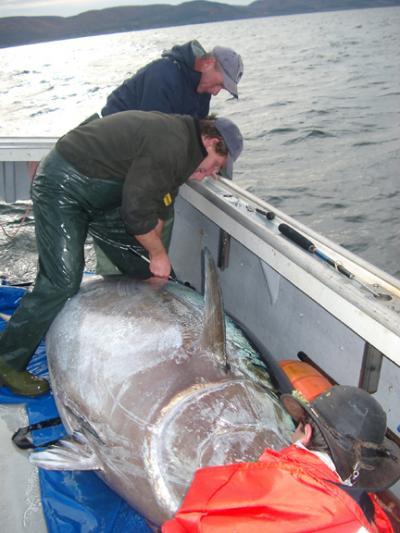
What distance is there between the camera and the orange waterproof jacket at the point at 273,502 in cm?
115

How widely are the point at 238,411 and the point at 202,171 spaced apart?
1.44 metres

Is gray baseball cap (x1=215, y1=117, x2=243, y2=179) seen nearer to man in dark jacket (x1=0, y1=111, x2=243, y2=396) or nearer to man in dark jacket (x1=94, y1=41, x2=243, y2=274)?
man in dark jacket (x1=0, y1=111, x2=243, y2=396)

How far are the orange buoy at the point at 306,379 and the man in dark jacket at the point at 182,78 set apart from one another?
1.84 metres

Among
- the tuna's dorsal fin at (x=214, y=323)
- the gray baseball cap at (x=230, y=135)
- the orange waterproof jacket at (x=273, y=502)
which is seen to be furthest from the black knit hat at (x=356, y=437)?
the gray baseball cap at (x=230, y=135)

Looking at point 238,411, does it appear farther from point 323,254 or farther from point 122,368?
point 323,254

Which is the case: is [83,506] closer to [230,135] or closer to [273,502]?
[273,502]

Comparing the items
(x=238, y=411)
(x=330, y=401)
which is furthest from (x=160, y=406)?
(x=330, y=401)

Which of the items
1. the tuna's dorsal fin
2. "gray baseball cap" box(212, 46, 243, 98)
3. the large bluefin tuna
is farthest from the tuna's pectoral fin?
"gray baseball cap" box(212, 46, 243, 98)

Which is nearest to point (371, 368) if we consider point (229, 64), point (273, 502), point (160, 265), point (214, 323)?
point (214, 323)

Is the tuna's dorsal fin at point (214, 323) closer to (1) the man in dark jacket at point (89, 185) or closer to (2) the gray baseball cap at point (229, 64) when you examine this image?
(1) the man in dark jacket at point (89, 185)

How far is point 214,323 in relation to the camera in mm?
2232

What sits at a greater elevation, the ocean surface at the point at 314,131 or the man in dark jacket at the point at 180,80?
the man in dark jacket at the point at 180,80

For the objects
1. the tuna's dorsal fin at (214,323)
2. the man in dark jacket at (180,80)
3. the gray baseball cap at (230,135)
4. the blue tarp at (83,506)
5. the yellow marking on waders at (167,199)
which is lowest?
the blue tarp at (83,506)

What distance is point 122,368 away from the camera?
2215 millimetres
